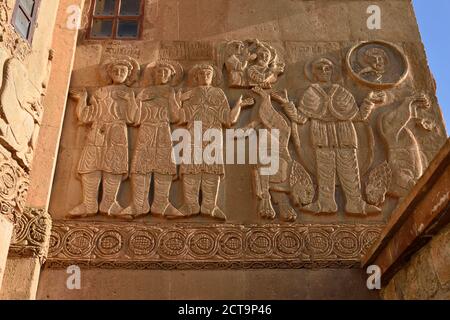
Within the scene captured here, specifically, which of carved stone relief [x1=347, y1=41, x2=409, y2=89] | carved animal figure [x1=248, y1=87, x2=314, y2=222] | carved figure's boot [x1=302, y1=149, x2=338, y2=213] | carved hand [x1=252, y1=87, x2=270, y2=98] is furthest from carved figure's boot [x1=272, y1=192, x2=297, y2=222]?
carved stone relief [x1=347, y1=41, x2=409, y2=89]

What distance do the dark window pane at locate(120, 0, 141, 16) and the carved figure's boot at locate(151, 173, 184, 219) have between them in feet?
8.71

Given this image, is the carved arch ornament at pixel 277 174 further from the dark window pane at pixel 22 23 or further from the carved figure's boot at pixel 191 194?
the dark window pane at pixel 22 23

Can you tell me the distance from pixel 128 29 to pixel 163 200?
2.69 meters

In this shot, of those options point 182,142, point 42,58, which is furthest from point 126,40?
point 182,142

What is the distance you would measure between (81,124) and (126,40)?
141 centimetres

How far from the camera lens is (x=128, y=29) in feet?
22.1

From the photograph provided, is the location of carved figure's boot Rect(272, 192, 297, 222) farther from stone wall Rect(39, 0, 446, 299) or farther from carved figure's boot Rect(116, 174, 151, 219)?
carved figure's boot Rect(116, 174, 151, 219)

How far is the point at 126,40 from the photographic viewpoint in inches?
258

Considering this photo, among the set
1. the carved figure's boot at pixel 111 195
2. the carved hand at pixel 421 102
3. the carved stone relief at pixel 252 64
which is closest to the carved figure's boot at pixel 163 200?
the carved figure's boot at pixel 111 195

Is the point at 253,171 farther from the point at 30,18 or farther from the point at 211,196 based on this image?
the point at 30,18

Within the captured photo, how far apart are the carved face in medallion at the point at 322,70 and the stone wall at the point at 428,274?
2746mm

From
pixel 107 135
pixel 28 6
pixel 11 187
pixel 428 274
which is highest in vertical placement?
pixel 28 6

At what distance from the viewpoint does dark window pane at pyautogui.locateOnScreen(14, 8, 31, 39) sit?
5393 mm

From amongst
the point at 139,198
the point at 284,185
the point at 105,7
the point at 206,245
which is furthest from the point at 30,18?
the point at 284,185
